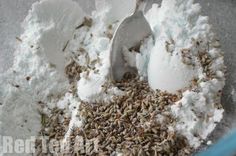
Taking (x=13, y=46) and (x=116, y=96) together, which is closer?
(x=116, y=96)

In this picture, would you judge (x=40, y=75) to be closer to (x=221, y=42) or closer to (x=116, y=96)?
(x=116, y=96)

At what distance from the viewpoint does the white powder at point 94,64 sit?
0.81 meters

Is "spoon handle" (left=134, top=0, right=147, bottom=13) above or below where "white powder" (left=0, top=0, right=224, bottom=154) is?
above

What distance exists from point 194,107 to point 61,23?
307 mm

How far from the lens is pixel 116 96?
826 mm

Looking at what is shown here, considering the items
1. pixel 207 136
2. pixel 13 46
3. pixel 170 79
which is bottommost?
pixel 207 136

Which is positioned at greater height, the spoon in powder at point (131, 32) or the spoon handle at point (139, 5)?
the spoon handle at point (139, 5)

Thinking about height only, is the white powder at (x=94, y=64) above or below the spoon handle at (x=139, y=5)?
below

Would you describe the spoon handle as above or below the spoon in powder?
above

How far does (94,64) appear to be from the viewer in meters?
0.87

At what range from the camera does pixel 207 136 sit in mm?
794

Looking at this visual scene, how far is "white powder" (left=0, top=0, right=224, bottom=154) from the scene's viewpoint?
0.81m

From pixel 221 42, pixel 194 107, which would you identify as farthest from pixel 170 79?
pixel 221 42

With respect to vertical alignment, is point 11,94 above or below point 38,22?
below
